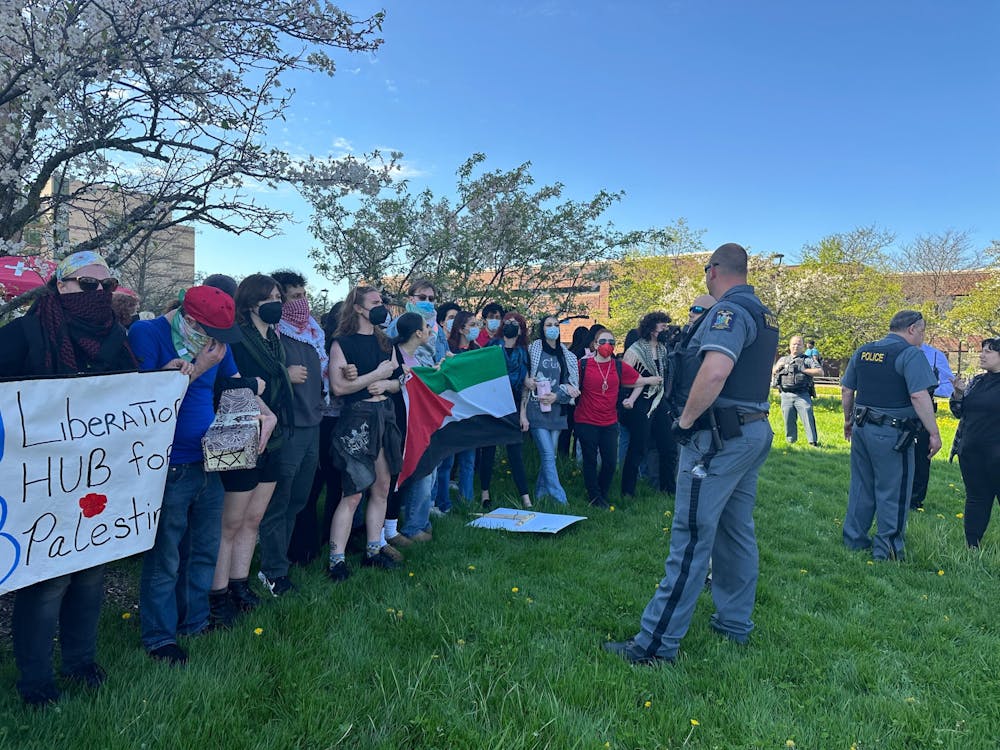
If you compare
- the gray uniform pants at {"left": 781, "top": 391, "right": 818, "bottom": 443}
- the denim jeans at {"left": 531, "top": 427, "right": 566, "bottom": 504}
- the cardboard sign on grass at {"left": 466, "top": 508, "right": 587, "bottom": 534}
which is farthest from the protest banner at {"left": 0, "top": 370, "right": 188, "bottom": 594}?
the gray uniform pants at {"left": 781, "top": 391, "right": 818, "bottom": 443}

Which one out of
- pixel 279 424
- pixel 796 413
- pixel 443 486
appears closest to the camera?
pixel 279 424

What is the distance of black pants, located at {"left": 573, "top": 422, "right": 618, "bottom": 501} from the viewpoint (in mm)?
6734

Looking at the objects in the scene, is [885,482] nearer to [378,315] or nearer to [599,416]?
[599,416]

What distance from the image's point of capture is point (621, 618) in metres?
3.87

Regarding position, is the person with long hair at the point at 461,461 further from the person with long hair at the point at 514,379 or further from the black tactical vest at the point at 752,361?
the black tactical vest at the point at 752,361

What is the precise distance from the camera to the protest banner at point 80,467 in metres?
2.48

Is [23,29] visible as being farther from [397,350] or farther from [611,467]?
[611,467]

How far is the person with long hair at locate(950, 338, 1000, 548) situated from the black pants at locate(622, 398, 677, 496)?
2839 millimetres

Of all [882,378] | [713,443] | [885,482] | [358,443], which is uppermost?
[882,378]

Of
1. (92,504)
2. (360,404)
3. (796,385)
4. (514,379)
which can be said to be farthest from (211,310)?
(796,385)

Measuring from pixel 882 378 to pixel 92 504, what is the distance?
19.9 ft

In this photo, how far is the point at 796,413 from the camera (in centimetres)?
1215

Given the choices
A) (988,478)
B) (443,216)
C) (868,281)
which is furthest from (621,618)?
(868,281)

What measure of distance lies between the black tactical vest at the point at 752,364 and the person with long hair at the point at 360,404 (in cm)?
239
